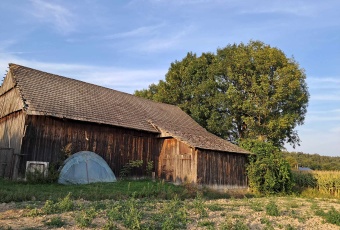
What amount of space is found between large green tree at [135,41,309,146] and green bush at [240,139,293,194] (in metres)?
6.95

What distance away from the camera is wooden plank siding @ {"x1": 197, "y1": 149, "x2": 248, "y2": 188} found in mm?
21969

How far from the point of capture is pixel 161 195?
15.0m

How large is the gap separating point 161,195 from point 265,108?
19.4 metres

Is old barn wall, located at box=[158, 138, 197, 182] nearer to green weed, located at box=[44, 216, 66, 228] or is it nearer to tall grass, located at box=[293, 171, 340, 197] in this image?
tall grass, located at box=[293, 171, 340, 197]

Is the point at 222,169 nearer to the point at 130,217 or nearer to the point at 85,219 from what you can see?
the point at 130,217

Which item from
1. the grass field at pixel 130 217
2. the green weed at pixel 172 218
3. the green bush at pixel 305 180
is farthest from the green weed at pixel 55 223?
the green bush at pixel 305 180

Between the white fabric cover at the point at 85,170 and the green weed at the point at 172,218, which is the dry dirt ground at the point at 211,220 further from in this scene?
the white fabric cover at the point at 85,170

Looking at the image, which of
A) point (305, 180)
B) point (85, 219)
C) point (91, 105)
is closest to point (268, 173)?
point (305, 180)

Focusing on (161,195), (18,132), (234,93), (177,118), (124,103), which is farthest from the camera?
(234,93)

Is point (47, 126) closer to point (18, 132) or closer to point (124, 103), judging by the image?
point (18, 132)

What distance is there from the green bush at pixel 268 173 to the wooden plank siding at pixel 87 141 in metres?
7.53

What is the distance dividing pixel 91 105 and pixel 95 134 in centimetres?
245

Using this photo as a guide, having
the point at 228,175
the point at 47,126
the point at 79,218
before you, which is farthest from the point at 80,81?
the point at 79,218

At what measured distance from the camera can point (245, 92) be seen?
110 ft
